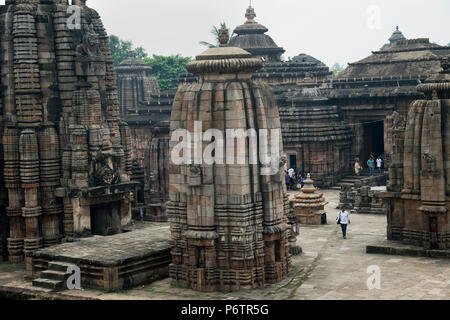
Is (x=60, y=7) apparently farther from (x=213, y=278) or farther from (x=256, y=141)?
(x=213, y=278)

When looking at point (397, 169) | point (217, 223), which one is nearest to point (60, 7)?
point (217, 223)

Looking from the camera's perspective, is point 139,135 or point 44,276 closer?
point 44,276

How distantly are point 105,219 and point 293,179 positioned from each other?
19319 millimetres

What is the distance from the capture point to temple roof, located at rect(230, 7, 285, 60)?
6041 centimetres

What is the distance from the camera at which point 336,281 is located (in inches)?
1019

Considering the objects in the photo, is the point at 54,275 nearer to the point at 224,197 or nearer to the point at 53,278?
the point at 53,278

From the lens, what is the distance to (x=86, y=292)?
81.9 ft

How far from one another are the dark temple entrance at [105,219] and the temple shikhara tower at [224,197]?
6.51m

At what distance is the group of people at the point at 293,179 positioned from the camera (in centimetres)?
4885

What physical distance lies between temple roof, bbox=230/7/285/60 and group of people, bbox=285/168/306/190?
13.5 metres

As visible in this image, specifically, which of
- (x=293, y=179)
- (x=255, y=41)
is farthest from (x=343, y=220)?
(x=255, y=41)

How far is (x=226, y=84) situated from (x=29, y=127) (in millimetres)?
8631

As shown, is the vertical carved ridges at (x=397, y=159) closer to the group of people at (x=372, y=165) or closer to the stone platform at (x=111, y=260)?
the stone platform at (x=111, y=260)
